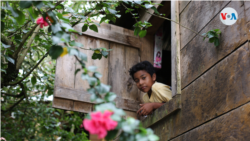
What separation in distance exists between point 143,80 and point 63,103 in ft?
3.02

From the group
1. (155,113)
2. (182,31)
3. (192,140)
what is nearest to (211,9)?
(182,31)

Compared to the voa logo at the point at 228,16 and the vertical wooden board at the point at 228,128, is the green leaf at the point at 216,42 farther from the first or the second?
the vertical wooden board at the point at 228,128

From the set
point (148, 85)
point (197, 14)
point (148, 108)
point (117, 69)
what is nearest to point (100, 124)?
point (197, 14)

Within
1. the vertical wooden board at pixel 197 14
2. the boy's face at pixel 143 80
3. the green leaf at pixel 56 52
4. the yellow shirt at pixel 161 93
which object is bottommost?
the green leaf at pixel 56 52

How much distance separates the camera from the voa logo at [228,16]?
1617 mm

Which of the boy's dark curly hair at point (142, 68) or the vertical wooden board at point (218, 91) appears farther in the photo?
the boy's dark curly hair at point (142, 68)

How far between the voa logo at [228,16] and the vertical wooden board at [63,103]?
166cm

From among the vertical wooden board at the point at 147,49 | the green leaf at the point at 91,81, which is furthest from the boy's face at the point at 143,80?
the green leaf at the point at 91,81

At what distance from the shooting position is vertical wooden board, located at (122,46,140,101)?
3.06 m

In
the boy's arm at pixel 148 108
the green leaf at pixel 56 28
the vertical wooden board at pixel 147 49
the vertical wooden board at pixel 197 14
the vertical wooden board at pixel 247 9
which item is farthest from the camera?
the vertical wooden board at pixel 147 49

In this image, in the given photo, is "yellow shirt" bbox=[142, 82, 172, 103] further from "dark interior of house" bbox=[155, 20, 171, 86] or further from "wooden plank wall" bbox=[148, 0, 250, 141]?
→ "dark interior of house" bbox=[155, 20, 171, 86]

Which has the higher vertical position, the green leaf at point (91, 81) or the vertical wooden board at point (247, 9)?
the vertical wooden board at point (247, 9)

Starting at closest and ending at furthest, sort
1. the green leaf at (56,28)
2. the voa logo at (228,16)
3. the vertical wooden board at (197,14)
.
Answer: the green leaf at (56,28), the voa logo at (228,16), the vertical wooden board at (197,14)

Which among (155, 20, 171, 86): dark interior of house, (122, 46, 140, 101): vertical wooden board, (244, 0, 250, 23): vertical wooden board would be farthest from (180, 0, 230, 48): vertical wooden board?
(155, 20, 171, 86): dark interior of house
